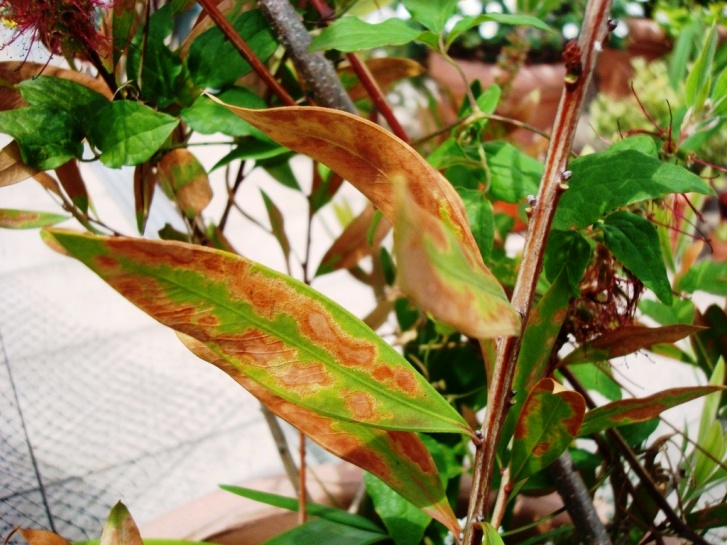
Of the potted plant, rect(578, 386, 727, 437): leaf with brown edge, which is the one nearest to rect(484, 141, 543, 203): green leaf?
the potted plant

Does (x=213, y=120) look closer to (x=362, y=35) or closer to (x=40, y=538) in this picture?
(x=362, y=35)

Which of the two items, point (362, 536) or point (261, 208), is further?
point (261, 208)

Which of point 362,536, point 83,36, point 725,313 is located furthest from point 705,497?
point 83,36

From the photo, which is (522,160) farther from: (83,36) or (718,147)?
(718,147)

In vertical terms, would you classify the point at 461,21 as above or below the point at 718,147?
below

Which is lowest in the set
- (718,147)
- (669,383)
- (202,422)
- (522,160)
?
(202,422)

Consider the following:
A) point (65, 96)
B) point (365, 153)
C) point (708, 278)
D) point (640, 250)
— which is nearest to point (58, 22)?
point (65, 96)

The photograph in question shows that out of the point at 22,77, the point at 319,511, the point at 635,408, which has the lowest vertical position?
the point at 319,511
